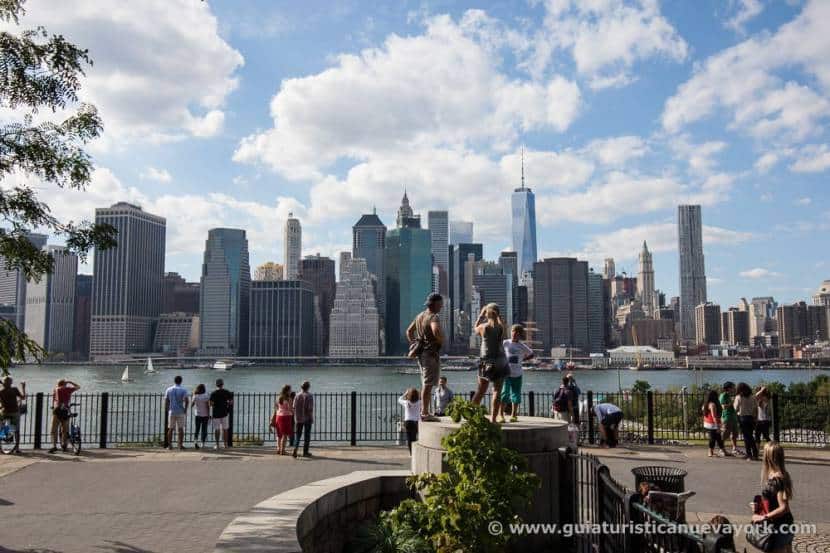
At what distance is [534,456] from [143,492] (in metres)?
6.16

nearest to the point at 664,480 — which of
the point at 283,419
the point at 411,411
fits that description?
the point at 411,411

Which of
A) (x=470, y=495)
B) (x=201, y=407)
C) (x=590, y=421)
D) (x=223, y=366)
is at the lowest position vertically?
(x=223, y=366)

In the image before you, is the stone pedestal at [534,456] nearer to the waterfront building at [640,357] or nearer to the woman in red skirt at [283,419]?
the woman in red skirt at [283,419]

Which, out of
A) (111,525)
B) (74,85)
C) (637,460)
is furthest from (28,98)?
(637,460)

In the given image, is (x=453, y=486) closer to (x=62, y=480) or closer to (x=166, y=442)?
(x=62, y=480)

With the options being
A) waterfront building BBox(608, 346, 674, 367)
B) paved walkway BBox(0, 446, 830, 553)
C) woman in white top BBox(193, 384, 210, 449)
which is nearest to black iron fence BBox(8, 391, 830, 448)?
woman in white top BBox(193, 384, 210, 449)

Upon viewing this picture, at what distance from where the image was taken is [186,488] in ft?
35.1

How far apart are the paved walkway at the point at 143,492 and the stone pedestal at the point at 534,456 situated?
2.72 metres

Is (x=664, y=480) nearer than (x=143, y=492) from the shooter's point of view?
Yes

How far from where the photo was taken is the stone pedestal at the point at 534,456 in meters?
8.18

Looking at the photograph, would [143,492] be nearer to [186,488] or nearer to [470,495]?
[186,488]

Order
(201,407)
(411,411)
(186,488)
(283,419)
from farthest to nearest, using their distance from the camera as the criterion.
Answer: (201,407) → (283,419) → (411,411) → (186,488)

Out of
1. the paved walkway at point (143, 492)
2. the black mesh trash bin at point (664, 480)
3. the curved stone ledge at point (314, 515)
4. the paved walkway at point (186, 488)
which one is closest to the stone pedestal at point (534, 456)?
the curved stone ledge at point (314, 515)

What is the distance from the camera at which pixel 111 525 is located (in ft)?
27.3
